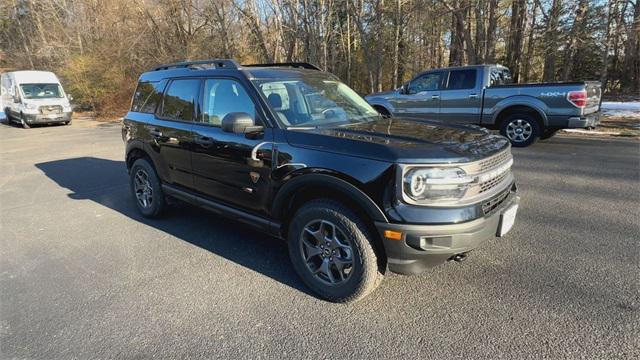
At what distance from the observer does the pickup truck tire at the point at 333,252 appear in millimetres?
2727

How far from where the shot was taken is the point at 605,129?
10.5 meters

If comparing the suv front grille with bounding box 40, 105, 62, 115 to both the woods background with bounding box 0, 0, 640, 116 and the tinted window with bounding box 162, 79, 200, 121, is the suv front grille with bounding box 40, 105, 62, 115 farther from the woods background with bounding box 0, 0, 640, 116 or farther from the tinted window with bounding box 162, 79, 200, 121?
the tinted window with bounding box 162, 79, 200, 121

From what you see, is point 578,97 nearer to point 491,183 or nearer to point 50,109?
point 491,183

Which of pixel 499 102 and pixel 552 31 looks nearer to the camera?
pixel 499 102

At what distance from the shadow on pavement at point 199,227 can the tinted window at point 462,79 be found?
23.3 feet

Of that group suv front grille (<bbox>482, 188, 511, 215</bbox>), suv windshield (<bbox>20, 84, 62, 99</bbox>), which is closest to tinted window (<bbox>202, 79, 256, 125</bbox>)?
suv front grille (<bbox>482, 188, 511, 215</bbox>)

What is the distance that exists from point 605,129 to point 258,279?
11162mm

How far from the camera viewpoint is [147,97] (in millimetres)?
4797

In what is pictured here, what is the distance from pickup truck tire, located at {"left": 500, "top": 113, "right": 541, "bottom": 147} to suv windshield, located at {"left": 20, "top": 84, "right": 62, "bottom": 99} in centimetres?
1729

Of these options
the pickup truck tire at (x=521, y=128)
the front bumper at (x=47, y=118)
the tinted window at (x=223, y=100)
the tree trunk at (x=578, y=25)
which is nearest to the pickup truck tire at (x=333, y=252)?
the tinted window at (x=223, y=100)

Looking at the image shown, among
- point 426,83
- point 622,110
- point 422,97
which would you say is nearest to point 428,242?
point 422,97

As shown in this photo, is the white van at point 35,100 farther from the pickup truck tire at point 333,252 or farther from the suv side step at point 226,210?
the pickup truck tire at point 333,252

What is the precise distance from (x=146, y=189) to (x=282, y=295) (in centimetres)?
272

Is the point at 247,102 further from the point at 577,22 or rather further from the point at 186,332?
the point at 577,22
